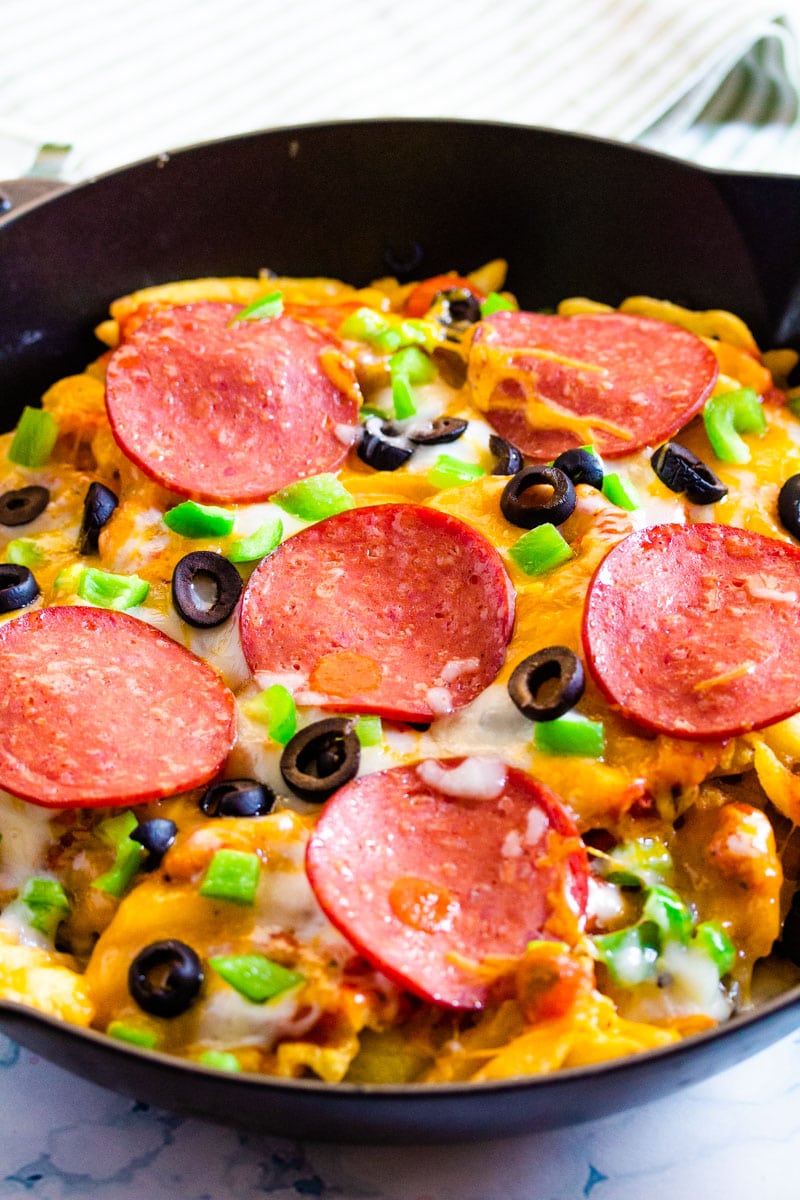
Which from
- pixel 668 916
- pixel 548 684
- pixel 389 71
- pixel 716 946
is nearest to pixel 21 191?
pixel 389 71

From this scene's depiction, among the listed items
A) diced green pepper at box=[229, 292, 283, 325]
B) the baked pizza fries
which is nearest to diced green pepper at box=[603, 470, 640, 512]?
the baked pizza fries

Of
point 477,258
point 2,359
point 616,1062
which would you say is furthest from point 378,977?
point 477,258

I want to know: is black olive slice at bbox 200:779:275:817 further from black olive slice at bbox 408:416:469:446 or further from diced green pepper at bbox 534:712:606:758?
black olive slice at bbox 408:416:469:446

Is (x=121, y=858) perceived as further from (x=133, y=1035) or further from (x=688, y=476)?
(x=688, y=476)

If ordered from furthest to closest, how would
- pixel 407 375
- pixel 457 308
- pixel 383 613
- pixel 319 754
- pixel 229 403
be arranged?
pixel 457 308
pixel 407 375
pixel 229 403
pixel 383 613
pixel 319 754

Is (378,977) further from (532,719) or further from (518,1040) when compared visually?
(532,719)

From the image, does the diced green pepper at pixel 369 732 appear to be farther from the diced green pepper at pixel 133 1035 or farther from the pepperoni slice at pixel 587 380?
the pepperoni slice at pixel 587 380
